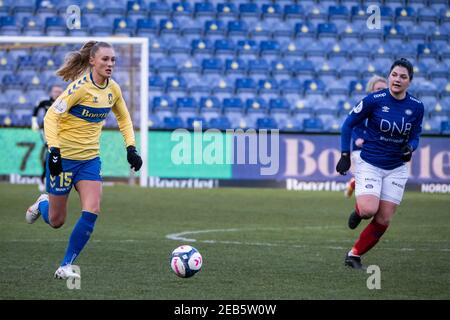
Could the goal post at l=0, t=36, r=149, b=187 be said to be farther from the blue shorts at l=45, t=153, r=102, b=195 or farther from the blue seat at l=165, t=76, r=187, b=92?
the blue shorts at l=45, t=153, r=102, b=195

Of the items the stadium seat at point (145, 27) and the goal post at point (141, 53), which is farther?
the stadium seat at point (145, 27)

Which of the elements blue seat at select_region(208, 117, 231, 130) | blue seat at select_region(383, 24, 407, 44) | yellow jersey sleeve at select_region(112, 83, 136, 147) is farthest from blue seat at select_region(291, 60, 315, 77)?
yellow jersey sleeve at select_region(112, 83, 136, 147)

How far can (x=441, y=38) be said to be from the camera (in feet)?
94.6

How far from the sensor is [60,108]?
8.92m

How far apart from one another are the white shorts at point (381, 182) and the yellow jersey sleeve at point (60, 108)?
3042 mm

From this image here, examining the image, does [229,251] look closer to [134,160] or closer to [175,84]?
[134,160]

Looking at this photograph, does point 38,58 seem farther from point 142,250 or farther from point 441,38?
point 142,250

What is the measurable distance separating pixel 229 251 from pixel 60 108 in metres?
3.39

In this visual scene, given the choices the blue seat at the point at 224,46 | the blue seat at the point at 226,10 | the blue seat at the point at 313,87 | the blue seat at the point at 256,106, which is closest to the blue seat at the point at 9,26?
the blue seat at the point at 224,46

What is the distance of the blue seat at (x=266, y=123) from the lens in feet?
84.6

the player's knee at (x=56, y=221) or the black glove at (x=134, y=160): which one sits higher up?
the black glove at (x=134, y=160)

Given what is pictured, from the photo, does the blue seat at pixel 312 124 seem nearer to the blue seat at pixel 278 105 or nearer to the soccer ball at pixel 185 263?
the blue seat at pixel 278 105

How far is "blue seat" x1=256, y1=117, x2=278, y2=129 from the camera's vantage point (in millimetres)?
25781
